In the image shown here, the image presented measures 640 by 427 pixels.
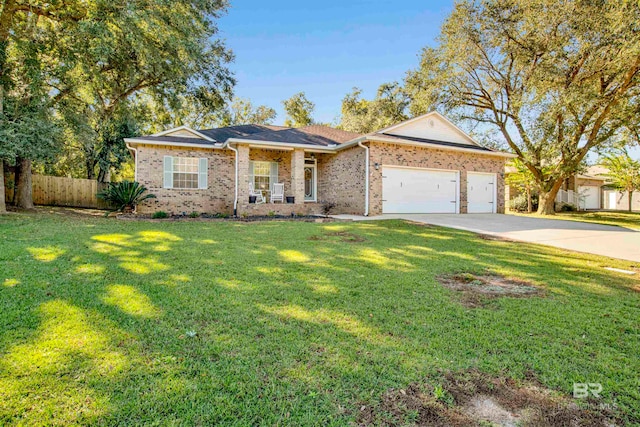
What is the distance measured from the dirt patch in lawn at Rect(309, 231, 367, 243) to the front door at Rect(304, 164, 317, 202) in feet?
26.4

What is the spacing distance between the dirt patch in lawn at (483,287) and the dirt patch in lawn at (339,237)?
2792mm

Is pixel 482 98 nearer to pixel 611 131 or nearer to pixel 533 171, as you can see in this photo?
pixel 533 171

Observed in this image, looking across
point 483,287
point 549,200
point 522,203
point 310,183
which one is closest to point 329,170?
point 310,183

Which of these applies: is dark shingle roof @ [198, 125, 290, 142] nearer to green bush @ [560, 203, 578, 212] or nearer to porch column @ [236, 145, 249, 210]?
porch column @ [236, 145, 249, 210]

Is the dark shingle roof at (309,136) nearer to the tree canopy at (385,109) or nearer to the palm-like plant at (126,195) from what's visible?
the palm-like plant at (126,195)

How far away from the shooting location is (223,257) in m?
5.41

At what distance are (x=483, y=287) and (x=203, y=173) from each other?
1209cm

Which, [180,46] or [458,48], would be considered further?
[458,48]

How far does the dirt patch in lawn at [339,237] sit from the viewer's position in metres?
7.19

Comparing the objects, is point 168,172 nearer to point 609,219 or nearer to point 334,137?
point 334,137

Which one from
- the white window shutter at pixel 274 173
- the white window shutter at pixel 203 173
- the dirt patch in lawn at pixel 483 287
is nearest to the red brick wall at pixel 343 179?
the white window shutter at pixel 274 173

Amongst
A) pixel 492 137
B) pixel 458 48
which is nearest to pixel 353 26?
pixel 458 48

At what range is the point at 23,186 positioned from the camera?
1295cm

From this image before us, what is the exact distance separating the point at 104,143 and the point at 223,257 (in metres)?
16.5
